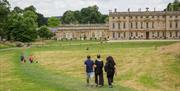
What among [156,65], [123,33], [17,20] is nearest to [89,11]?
[123,33]

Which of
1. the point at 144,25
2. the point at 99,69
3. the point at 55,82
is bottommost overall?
the point at 144,25

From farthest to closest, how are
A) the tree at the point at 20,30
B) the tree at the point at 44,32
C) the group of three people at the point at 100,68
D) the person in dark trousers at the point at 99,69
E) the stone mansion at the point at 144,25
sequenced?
1. the tree at the point at 44,32
2. the stone mansion at the point at 144,25
3. the tree at the point at 20,30
4. the person in dark trousers at the point at 99,69
5. the group of three people at the point at 100,68

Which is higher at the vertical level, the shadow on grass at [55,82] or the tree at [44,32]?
the shadow on grass at [55,82]

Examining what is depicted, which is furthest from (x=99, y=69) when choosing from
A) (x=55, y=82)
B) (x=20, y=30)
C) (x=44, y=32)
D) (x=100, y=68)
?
(x=44, y=32)

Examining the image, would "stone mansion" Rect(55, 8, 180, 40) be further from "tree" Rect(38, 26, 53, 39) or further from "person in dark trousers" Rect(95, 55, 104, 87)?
"person in dark trousers" Rect(95, 55, 104, 87)

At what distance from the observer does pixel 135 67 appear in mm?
38438

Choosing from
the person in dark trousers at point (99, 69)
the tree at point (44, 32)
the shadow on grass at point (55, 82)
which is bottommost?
the tree at point (44, 32)

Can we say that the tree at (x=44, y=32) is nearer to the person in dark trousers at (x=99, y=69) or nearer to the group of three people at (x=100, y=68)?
the group of three people at (x=100, y=68)

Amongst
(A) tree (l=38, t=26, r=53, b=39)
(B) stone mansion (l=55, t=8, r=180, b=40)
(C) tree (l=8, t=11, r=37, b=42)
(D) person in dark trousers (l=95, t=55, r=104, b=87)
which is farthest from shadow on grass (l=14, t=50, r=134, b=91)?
(A) tree (l=38, t=26, r=53, b=39)

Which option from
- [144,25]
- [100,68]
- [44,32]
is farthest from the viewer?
[44,32]

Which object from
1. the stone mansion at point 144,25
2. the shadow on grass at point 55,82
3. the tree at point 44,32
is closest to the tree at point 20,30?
the tree at point 44,32

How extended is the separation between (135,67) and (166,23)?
351ft

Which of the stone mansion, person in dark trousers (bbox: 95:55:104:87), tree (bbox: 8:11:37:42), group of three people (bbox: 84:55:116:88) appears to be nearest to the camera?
group of three people (bbox: 84:55:116:88)

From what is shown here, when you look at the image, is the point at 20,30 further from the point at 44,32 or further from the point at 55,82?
the point at 55,82
